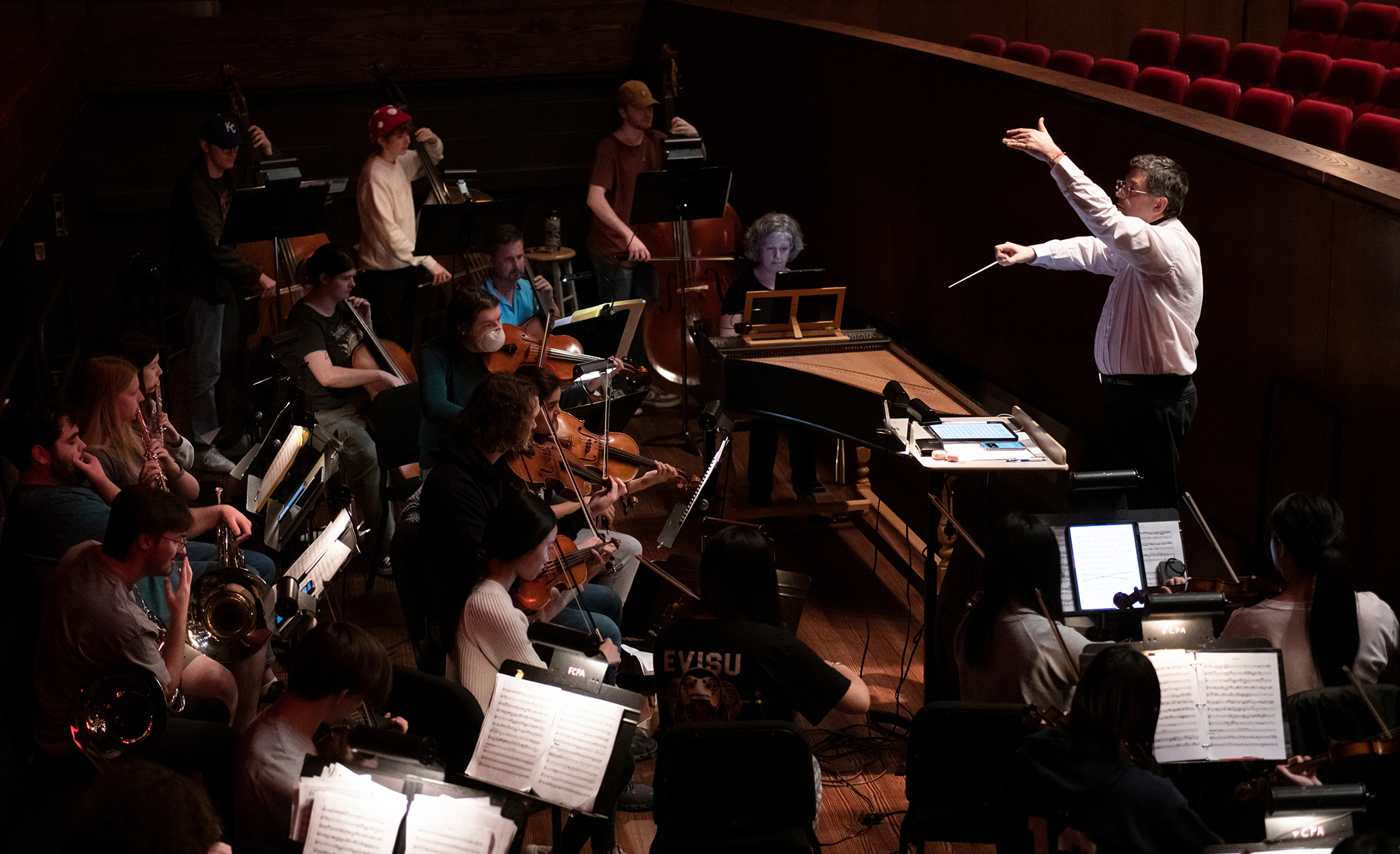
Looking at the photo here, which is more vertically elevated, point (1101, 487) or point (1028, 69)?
point (1028, 69)

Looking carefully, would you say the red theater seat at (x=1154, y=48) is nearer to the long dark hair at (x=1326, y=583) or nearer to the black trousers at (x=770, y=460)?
the black trousers at (x=770, y=460)

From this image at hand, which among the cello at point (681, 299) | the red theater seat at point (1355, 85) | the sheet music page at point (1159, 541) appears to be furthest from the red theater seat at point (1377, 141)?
the cello at point (681, 299)

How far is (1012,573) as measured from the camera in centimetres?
322

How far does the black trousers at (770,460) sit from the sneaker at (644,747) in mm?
1950

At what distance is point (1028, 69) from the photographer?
554 cm

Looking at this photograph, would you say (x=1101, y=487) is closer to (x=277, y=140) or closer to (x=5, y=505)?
(x=5, y=505)

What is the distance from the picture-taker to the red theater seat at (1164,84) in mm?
6207

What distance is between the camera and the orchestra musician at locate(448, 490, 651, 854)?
3.30 m

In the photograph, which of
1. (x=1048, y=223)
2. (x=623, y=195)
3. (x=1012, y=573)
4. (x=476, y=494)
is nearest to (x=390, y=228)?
(x=623, y=195)

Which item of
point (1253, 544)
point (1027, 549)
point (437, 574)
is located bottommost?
point (1253, 544)

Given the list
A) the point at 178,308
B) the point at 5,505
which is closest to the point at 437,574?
the point at 5,505

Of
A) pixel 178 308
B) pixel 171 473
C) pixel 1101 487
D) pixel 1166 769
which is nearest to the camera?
pixel 1166 769

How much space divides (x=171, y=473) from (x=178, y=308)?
111 inches

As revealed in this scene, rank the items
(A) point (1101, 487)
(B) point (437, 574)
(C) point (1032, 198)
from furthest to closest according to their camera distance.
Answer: (C) point (1032, 198)
(A) point (1101, 487)
(B) point (437, 574)
